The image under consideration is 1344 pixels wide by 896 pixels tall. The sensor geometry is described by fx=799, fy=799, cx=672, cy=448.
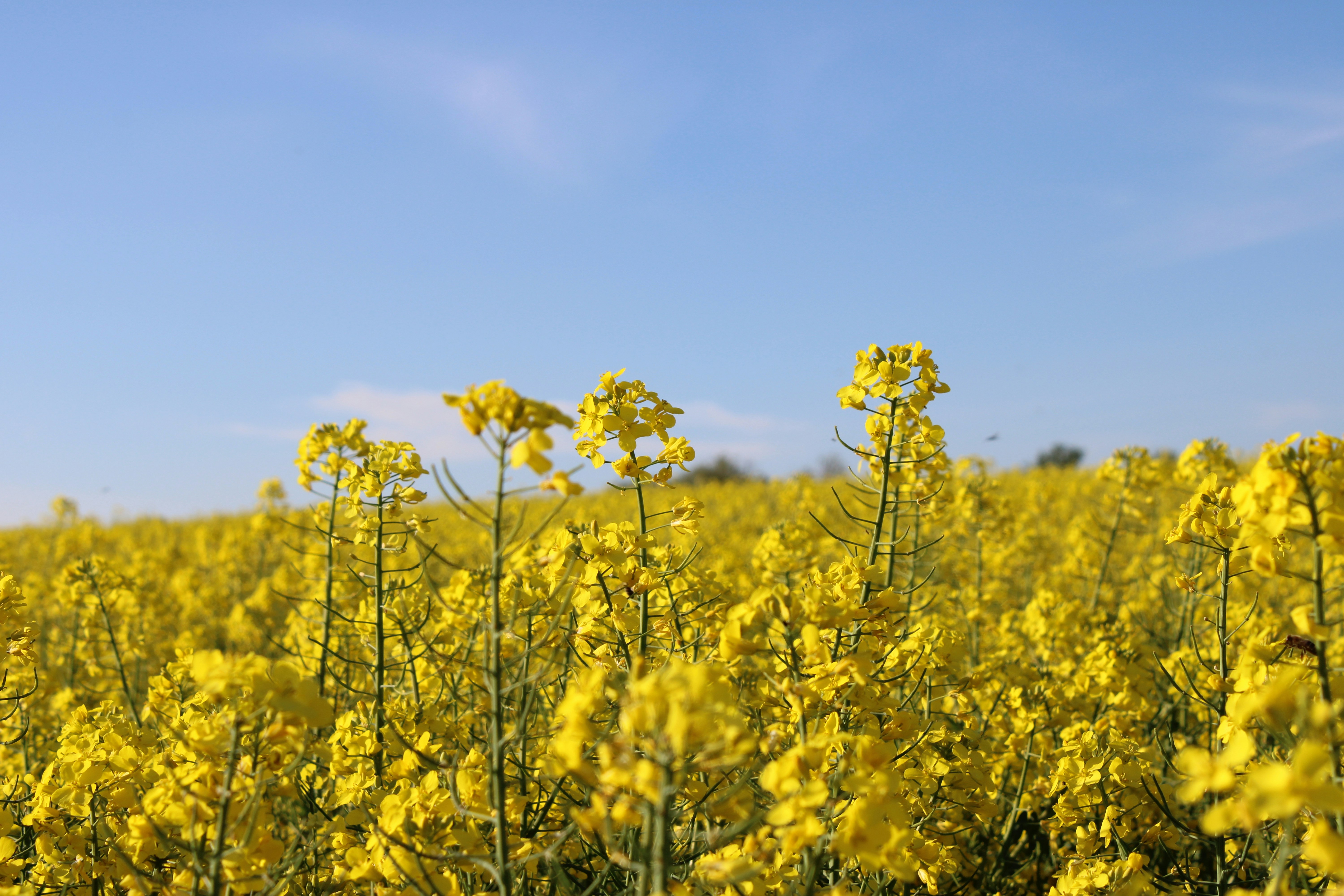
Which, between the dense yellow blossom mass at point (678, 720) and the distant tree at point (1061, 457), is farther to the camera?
the distant tree at point (1061, 457)

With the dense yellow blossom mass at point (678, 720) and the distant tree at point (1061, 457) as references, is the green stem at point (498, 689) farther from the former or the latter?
the distant tree at point (1061, 457)

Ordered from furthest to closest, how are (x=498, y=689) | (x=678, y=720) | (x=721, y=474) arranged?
(x=721, y=474) < (x=498, y=689) < (x=678, y=720)

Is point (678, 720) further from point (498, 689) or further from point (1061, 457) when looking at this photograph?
point (1061, 457)

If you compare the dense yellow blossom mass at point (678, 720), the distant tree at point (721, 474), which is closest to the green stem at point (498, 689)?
the dense yellow blossom mass at point (678, 720)

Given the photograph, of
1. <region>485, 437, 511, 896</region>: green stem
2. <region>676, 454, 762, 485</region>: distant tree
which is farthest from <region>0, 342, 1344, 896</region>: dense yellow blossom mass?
<region>676, 454, 762, 485</region>: distant tree

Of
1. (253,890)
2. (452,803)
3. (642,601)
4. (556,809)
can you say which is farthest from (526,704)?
(556,809)

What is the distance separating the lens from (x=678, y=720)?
114cm

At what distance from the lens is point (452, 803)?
1683 mm

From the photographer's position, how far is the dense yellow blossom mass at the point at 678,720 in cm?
142

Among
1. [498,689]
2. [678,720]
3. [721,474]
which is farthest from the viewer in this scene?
[721,474]

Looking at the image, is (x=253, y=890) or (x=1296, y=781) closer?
(x=1296, y=781)

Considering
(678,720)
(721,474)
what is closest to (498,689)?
(678,720)

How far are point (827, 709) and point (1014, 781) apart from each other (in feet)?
6.49

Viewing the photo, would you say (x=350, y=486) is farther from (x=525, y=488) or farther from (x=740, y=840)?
(x=740, y=840)
